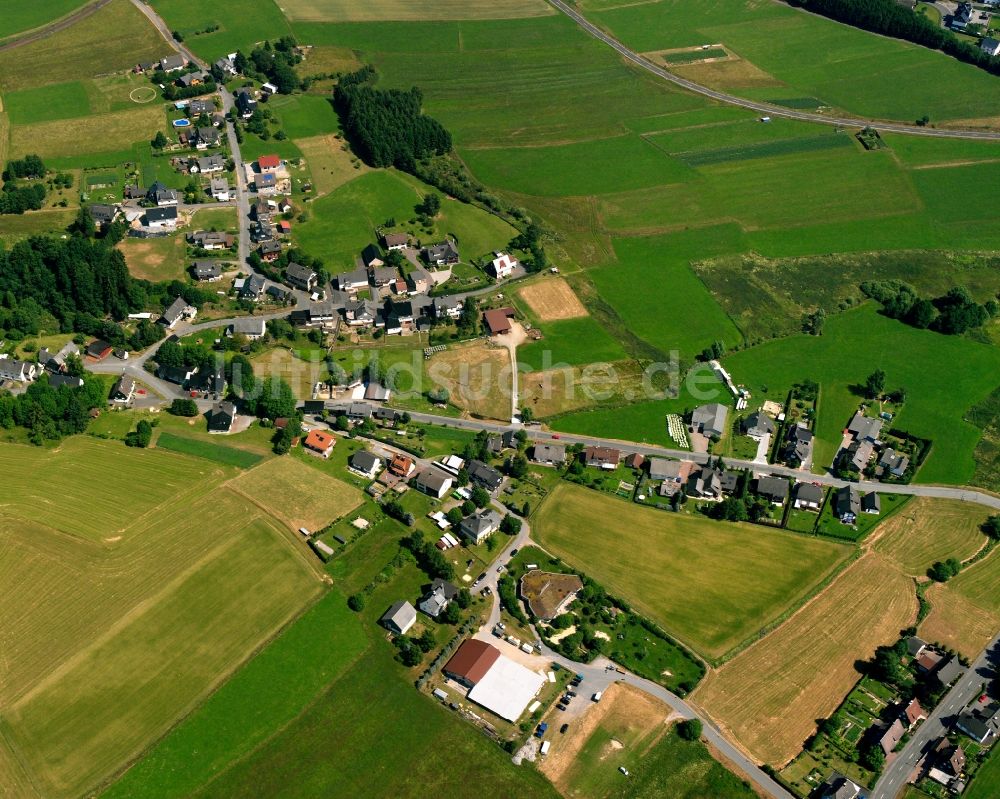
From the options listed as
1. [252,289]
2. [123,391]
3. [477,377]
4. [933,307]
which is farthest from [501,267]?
[933,307]

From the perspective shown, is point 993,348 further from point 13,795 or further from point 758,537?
point 13,795

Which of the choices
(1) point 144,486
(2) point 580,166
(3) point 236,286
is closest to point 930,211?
(2) point 580,166

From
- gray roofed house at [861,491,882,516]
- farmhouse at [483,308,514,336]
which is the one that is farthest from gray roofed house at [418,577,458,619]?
gray roofed house at [861,491,882,516]

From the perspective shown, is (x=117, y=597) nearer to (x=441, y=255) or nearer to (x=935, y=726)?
(x=441, y=255)

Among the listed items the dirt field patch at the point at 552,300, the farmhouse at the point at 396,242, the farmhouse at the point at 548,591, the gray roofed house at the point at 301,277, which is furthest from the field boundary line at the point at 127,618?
the farmhouse at the point at 396,242

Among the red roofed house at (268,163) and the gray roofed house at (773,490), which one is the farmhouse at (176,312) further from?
the gray roofed house at (773,490)

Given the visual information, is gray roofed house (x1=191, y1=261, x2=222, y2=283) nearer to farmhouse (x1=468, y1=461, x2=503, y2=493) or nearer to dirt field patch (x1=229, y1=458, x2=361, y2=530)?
dirt field patch (x1=229, y1=458, x2=361, y2=530)
